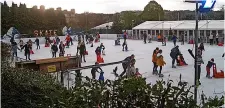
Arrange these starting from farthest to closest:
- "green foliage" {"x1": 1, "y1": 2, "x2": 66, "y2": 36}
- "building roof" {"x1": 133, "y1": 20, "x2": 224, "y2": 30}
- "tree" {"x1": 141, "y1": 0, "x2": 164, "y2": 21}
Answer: "tree" {"x1": 141, "y1": 0, "x2": 164, "y2": 21} < "green foliage" {"x1": 1, "y1": 2, "x2": 66, "y2": 36} < "building roof" {"x1": 133, "y1": 20, "x2": 224, "y2": 30}

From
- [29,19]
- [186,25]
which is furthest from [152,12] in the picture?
[186,25]

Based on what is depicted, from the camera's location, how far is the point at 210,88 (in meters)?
9.66

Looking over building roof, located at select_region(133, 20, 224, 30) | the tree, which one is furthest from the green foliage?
building roof, located at select_region(133, 20, 224, 30)

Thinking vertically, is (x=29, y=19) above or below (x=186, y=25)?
above

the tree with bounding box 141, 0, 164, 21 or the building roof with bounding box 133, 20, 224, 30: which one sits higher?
the tree with bounding box 141, 0, 164, 21

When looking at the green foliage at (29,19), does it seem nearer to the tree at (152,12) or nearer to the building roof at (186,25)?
the tree at (152,12)

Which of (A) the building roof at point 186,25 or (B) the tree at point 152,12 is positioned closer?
(A) the building roof at point 186,25

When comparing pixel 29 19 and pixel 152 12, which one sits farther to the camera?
pixel 152 12

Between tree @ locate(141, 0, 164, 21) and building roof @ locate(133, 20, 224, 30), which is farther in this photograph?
tree @ locate(141, 0, 164, 21)

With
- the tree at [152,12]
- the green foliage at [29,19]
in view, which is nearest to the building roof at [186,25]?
the tree at [152,12]

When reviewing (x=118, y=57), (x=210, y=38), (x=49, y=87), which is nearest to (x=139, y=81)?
(x=49, y=87)

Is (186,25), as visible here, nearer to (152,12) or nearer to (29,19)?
(152,12)

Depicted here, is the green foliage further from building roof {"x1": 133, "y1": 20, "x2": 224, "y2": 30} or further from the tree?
building roof {"x1": 133, "y1": 20, "x2": 224, "y2": 30}

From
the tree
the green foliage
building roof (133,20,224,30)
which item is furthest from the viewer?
the tree
